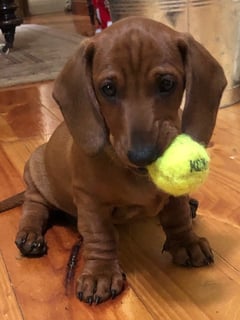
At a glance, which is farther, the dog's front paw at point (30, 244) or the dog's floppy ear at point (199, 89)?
the dog's front paw at point (30, 244)

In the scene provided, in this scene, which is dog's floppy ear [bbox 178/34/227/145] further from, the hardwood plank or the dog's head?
the hardwood plank

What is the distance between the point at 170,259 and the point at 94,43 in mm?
509

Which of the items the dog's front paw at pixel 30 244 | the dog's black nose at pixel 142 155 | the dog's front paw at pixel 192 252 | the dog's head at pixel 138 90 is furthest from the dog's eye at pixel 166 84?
the dog's front paw at pixel 30 244

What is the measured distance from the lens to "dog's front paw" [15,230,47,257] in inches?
52.8

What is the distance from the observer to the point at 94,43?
3.68 feet

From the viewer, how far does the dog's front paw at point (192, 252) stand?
1.25m

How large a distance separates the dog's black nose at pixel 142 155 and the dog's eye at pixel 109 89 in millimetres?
140

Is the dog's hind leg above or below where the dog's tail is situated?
above

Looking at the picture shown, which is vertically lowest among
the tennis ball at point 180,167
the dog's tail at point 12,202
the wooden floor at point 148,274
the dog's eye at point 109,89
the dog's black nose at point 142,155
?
the dog's tail at point 12,202

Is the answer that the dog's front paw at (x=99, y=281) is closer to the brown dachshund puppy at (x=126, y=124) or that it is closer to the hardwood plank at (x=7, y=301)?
the brown dachshund puppy at (x=126, y=124)

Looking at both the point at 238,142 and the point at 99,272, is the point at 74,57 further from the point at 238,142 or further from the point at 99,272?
the point at 238,142

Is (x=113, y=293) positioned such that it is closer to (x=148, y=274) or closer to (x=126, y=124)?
(x=148, y=274)

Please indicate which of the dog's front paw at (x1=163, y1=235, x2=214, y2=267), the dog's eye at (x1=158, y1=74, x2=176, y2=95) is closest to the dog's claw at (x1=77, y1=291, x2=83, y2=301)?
the dog's front paw at (x1=163, y1=235, x2=214, y2=267)

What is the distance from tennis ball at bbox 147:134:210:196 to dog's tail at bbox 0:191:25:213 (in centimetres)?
67
